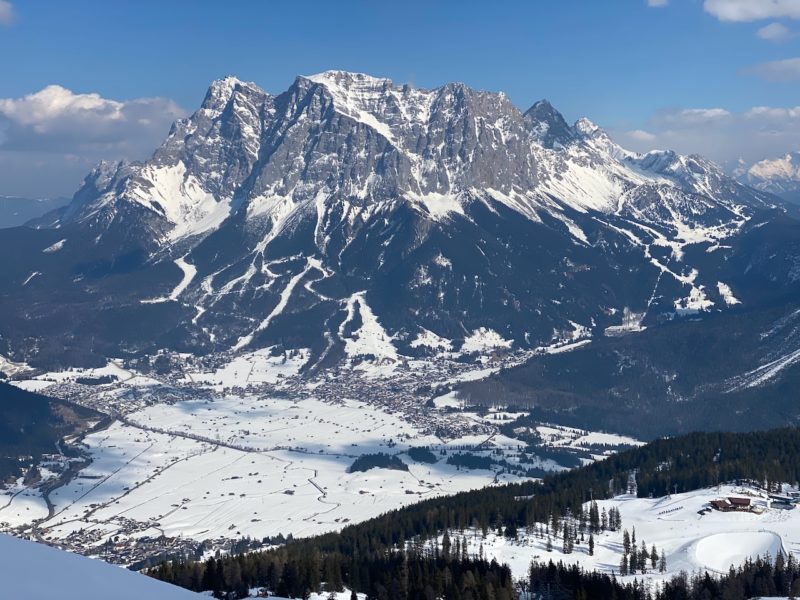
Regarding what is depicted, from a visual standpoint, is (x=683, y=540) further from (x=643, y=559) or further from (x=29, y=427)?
(x=29, y=427)

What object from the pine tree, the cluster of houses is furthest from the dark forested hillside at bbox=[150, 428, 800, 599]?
the pine tree

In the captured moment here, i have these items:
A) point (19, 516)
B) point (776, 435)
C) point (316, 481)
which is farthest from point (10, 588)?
point (316, 481)

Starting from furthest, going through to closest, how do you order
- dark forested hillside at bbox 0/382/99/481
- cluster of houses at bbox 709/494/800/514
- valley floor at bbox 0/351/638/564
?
1. dark forested hillside at bbox 0/382/99/481
2. valley floor at bbox 0/351/638/564
3. cluster of houses at bbox 709/494/800/514

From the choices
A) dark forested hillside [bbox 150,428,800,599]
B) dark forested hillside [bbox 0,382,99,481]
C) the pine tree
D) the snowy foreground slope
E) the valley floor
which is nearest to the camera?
the snowy foreground slope

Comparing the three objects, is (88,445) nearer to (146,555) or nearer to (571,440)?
(146,555)

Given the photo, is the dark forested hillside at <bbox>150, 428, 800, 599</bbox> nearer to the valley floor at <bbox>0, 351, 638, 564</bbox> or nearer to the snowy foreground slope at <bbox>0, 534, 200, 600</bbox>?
the valley floor at <bbox>0, 351, 638, 564</bbox>

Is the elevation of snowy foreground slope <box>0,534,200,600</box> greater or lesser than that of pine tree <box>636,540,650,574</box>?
greater

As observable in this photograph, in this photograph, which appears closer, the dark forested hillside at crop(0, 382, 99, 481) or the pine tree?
the pine tree
